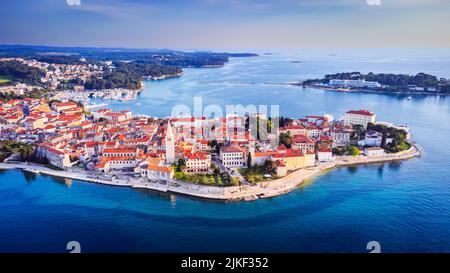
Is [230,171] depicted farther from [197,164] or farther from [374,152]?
[374,152]

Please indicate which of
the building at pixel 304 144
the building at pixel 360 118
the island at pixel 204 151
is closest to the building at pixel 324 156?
the island at pixel 204 151

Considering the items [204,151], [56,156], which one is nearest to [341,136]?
[204,151]

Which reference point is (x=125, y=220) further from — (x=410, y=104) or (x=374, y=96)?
(x=374, y=96)

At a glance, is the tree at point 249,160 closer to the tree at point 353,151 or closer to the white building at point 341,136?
the tree at point 353,151

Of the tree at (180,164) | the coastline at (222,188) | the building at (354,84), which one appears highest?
the building at (354,84)

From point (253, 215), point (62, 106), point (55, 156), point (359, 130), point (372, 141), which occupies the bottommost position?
point (253, 215)

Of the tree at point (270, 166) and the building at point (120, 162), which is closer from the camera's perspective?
the tree at point (270, 166)
